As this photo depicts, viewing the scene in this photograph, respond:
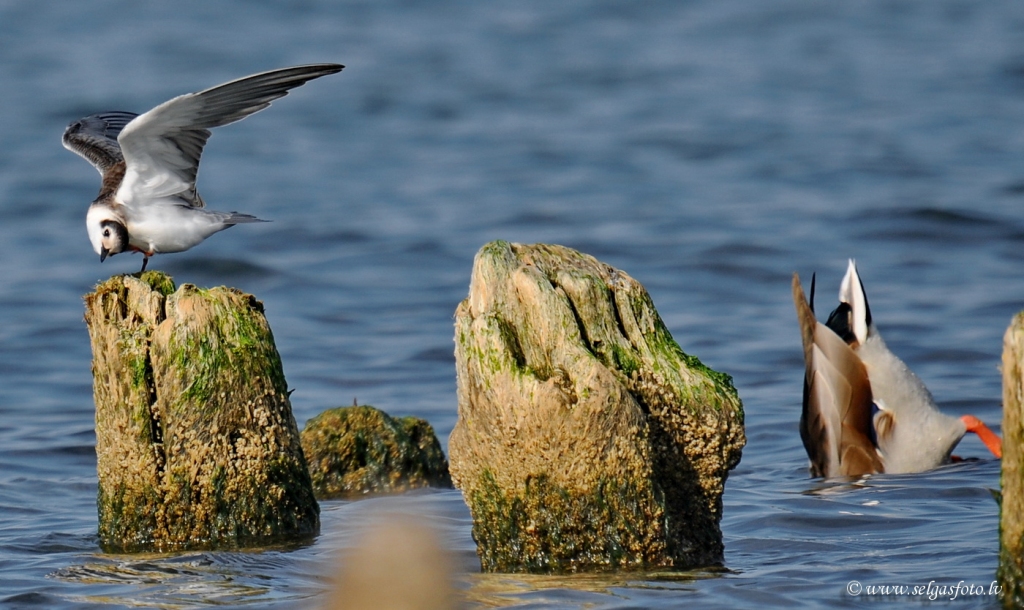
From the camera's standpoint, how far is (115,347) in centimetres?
607

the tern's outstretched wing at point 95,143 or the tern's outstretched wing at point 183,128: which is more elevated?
the tern's outstretched wing at point 95,143

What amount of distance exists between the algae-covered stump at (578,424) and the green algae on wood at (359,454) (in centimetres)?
224

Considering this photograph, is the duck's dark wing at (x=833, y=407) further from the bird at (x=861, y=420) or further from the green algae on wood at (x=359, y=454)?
the green algae on wood at (x=359, y=454)

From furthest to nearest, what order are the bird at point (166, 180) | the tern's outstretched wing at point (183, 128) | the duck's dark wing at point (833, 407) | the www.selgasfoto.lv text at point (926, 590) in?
the duck's dark wing at point (833, 407)
the bird at point (166, 180)
the tern's outstretched wing at point (183, 128)
the www.selgasfoto.lv text at point (926, 590)

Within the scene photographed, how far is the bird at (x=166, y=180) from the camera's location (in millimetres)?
7758

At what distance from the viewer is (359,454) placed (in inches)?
310

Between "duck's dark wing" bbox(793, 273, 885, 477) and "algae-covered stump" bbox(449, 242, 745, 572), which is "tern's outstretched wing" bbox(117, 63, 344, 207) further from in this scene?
"duck's dark wing" bbox(793, 273, 885, 477)

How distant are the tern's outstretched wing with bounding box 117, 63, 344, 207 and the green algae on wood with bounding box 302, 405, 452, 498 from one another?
1897mm

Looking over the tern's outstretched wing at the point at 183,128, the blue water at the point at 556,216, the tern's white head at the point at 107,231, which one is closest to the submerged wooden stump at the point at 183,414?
the blue water at the point at 556,216

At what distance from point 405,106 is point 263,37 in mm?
5099

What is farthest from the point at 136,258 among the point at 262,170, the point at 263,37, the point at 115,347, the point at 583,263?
the point at 263,37

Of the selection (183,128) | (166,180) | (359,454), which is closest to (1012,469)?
(359,454)

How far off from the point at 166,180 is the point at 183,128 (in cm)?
55

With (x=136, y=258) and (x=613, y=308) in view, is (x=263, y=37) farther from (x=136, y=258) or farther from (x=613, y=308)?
(x=613, y=308)
